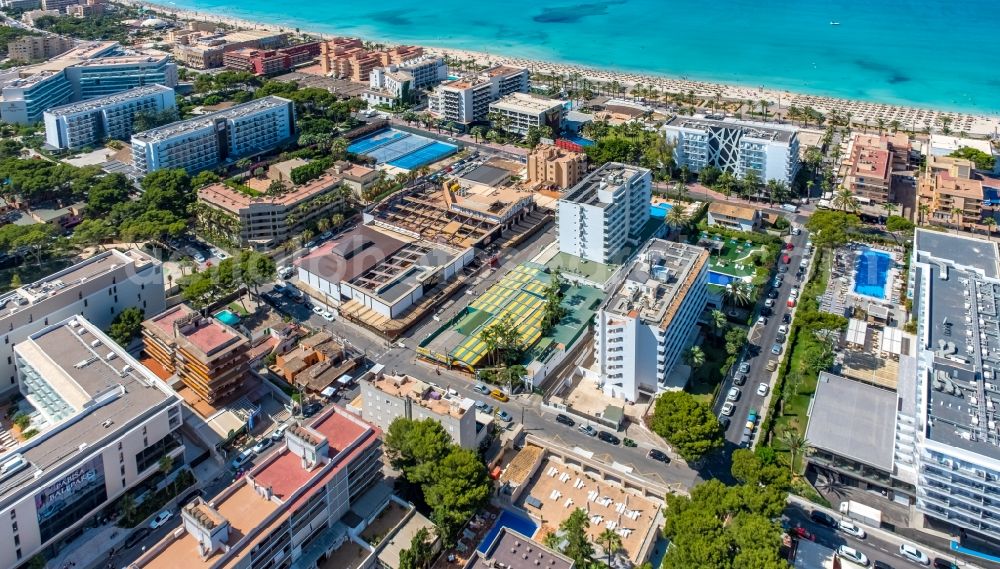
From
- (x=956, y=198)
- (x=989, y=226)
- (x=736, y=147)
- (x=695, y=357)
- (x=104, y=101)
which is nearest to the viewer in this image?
(x=695, y=357)

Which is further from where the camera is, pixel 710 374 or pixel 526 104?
pixel 526 104

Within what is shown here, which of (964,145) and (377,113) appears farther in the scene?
(377,113)

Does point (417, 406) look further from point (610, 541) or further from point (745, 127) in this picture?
point (745, 127)

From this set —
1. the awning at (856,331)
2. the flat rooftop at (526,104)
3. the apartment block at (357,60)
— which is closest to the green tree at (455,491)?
the awning at (856,331)

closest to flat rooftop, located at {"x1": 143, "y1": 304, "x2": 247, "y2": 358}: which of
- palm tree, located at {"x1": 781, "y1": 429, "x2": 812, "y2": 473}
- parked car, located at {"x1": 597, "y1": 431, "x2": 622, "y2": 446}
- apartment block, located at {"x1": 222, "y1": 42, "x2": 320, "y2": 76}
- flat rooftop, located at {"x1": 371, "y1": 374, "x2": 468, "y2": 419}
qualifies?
flat rooftop, located at {"x1": 371, "y1": 374, "x2": 468, "y2": 419}

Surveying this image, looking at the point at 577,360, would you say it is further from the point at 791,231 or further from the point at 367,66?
the point at 367,66

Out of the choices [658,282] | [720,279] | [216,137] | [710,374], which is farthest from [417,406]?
[216,137]

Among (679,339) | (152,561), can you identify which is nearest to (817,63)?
(679,339)
